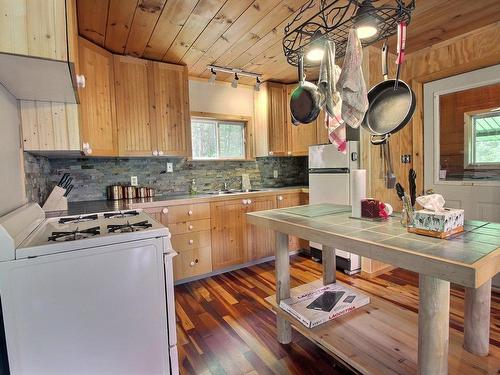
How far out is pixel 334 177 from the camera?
9.73 ft

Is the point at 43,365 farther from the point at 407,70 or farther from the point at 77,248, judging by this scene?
the point at 407,70

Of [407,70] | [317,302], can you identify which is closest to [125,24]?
[317,302]

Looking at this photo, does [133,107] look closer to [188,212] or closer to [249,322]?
[188,212]

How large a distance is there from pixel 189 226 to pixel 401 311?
1946 mm

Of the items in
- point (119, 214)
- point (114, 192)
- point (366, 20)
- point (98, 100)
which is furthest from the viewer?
point (114, 192)

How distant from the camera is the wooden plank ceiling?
6.15 ft

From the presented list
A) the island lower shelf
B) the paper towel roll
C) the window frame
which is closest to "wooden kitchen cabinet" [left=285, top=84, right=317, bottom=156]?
the window frame

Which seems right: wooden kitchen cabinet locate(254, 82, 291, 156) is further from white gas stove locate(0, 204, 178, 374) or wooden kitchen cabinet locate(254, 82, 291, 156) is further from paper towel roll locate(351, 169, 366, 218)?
white gas stove locate(0, 204, 178, 374)

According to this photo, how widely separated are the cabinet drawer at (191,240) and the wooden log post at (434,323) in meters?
2.17

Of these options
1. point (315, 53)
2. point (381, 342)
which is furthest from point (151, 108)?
point (381, 342)

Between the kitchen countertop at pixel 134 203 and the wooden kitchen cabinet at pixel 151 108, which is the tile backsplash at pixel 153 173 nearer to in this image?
the kitchen countertop at pixel 134 203

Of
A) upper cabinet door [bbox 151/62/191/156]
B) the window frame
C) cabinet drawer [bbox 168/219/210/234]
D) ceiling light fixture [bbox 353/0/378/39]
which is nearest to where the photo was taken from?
ceiling light fixture [bbox 353/0/378/39]

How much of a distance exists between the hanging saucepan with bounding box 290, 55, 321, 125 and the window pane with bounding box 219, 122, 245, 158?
1981 millimetres

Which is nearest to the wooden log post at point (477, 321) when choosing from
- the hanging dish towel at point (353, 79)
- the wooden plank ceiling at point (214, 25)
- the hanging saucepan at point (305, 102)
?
the hanging dish towel at point (353, 79)
